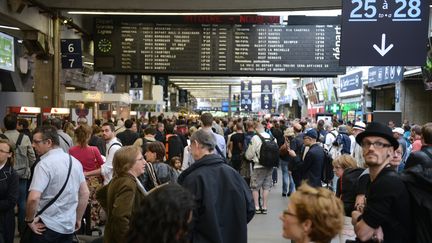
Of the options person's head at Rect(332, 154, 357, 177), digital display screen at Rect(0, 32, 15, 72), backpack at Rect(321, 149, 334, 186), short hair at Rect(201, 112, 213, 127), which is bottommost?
backpack at Rect(321, 149, 334, 186)

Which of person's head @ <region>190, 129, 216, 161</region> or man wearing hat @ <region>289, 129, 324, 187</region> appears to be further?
man wearing hat @ <region>289, 129, 324, 187</region>

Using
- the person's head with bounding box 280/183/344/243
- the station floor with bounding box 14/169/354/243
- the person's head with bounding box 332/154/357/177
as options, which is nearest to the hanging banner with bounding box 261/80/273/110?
the station floor with bounding box 14/169/354/243

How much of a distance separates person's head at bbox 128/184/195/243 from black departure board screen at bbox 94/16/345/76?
1016 cm

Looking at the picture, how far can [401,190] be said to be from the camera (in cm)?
293

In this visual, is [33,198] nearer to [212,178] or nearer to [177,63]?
[212,178]

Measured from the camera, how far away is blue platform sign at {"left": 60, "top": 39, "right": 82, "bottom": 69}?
43.6 feet

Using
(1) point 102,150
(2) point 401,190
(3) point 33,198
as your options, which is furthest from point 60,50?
(2) point 401,190

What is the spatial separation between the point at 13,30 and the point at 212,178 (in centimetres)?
1130

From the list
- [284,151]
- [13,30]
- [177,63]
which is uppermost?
[13,30]

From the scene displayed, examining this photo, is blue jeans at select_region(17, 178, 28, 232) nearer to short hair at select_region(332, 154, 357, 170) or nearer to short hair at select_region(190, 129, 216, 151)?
short hair at select_region(190, 129, 216, 151)

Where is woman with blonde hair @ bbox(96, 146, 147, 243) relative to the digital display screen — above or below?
below

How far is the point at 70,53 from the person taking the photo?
1335cm

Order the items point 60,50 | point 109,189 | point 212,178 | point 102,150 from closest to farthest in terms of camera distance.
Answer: point 212,178
point 109,189
point 102,150
point 60,50

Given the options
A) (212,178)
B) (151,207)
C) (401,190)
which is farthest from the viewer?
(212,178)
